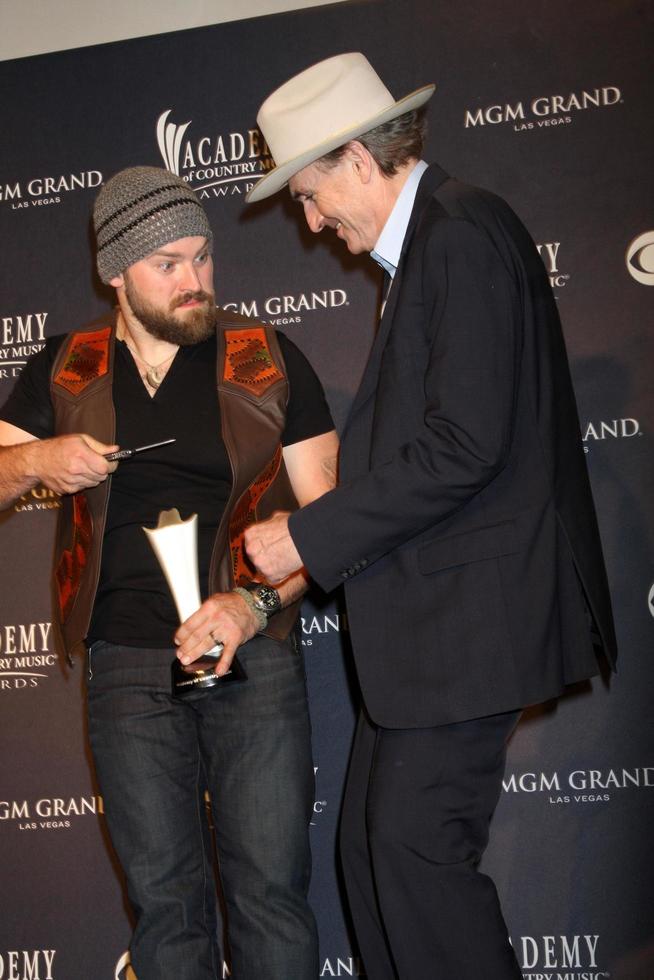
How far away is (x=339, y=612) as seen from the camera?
334cm

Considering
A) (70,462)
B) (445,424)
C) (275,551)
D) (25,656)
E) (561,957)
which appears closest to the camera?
(445,424)

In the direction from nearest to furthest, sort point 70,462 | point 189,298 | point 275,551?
point 275,551 → point 70,462 → point 189,298

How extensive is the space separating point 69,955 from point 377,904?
1.61 metres

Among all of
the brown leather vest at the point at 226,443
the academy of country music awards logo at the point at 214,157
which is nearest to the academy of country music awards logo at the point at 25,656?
the brown leather vest at the point at 226,443

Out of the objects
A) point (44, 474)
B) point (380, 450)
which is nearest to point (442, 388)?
point (380, 450)

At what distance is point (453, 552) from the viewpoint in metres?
2.03

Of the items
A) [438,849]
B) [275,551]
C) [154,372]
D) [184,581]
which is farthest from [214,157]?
[438,849]

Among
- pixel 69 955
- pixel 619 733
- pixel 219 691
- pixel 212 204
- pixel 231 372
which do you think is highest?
pixel 212 204

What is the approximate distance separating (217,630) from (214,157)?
179 centimetres

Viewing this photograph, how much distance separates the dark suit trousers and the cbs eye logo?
5.30ft

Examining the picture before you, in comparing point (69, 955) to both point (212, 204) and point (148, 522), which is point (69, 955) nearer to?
point (148, 522)

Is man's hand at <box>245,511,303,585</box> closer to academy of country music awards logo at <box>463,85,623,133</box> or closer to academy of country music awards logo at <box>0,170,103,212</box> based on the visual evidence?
academy of country music awards logo at <box>463,85,623,133</box>

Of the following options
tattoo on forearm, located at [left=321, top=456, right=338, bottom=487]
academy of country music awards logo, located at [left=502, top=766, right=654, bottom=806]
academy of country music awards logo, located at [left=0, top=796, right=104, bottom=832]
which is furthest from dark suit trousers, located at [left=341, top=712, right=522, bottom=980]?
academy of country music awards logo, located at [left=0, top=796, right=104, bottom=832]

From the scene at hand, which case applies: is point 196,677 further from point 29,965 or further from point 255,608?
point 29,965
